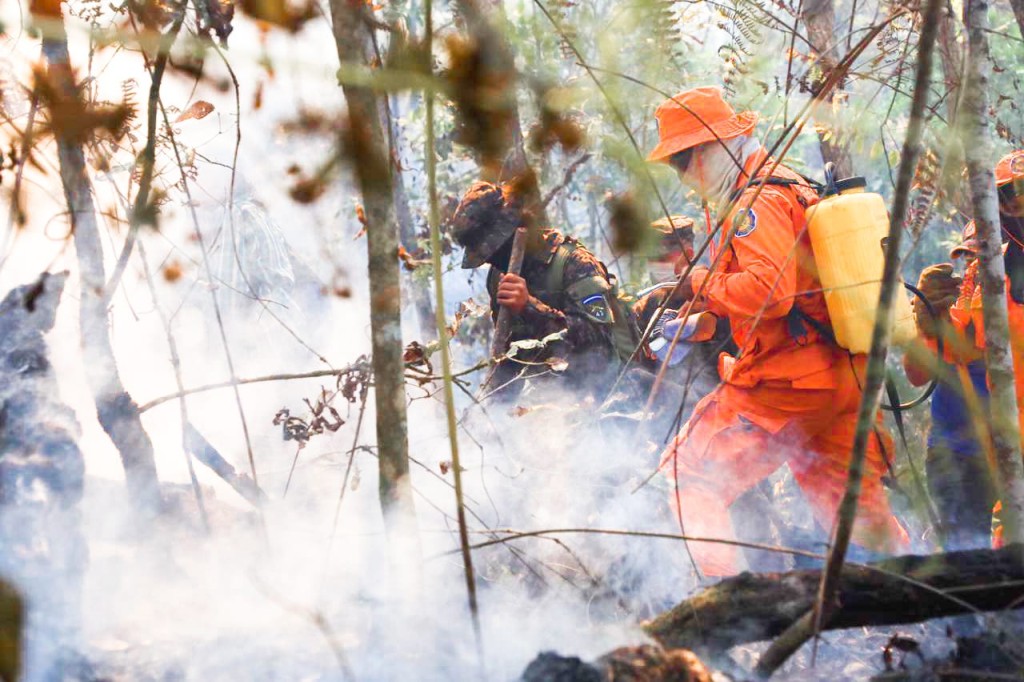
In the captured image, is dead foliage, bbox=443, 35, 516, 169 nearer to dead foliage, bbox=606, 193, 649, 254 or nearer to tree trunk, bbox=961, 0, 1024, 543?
dead foliage, bbox=606, 193, 649, 254

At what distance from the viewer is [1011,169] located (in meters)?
3.65

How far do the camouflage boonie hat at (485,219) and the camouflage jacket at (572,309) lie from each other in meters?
0.20

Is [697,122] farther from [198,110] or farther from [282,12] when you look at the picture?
[198,110]

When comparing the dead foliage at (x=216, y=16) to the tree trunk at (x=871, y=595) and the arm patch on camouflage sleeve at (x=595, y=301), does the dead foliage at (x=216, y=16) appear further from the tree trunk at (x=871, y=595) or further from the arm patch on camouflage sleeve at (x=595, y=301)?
the arm patch on camouflage sleeve at (x=595, y=301)

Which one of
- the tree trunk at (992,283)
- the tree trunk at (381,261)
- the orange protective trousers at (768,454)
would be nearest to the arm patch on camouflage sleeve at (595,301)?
the orange protective trousers at (768,454)

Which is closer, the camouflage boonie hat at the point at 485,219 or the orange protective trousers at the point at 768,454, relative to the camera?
the orange protective trousers at the point at 768,454

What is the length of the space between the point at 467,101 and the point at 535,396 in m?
2.77

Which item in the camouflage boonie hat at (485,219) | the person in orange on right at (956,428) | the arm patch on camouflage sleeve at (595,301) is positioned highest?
the camouflage boonie hat at (485,219)

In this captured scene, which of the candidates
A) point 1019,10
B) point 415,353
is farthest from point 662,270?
point 1019,10

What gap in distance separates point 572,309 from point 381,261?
2515 mm

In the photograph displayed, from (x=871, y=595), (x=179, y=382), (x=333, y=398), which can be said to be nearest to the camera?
(x=871, y=595)

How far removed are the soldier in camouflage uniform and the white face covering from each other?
1.05 m

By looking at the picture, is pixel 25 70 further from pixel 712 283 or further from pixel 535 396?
pixel 535 396

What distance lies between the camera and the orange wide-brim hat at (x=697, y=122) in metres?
3.53
